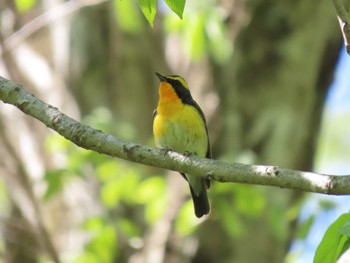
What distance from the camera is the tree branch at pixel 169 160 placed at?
273 centimetres

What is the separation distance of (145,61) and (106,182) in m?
2.04

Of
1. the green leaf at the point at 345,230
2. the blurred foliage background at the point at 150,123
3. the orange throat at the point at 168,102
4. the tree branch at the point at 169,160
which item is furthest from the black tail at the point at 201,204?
the green leaf at the point at 345,230

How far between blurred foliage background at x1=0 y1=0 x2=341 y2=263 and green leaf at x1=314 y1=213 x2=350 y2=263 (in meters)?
3.09

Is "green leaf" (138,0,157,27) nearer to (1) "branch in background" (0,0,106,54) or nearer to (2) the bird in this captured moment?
(2) the bird

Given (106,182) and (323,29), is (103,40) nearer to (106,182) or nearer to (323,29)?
(106,182)

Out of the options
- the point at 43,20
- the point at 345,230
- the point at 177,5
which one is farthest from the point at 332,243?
the point at 43,20

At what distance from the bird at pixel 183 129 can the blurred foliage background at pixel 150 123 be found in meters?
0.42

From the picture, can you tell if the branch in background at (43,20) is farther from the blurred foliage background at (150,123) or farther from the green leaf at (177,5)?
the green leaf at (177,5)

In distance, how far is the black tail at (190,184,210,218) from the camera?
19.2 feet

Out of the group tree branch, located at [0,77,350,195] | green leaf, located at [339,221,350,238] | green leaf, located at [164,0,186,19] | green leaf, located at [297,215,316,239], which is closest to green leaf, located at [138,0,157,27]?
green leaf, located at [164,0,186,19]

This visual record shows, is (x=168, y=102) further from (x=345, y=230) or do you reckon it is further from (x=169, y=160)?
(x=345, y=230)

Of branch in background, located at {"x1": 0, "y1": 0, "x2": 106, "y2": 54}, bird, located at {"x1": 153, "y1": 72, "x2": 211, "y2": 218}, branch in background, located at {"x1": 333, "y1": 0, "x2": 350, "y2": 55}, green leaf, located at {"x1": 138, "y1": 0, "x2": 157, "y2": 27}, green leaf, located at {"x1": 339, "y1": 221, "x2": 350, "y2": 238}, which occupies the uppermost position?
branch in background, located at {"x1": 0, "y1": 0, "x2": 106, "y2": 54}

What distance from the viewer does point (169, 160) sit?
3.11 meters

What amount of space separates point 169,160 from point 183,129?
2476 mm
